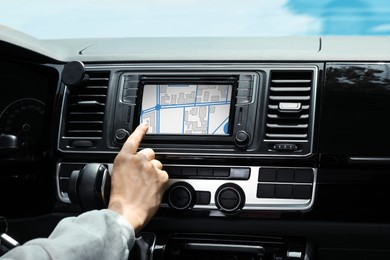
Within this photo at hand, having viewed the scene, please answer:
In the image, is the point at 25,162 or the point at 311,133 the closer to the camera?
the point at 311,133

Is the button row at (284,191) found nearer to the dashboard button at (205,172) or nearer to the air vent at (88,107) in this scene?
the dashboard button at (205,172)

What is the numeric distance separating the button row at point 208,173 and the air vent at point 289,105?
0.17 m

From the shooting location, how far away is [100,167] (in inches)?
85.5

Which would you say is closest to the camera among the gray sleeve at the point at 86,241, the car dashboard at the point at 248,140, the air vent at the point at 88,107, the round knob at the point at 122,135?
the gray sleeve at the point at 86,241

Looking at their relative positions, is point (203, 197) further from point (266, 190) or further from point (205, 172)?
point (266, 190)

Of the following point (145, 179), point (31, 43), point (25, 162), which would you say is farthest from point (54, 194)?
point (145, 179)

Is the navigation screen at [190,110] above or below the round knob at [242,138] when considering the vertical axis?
above

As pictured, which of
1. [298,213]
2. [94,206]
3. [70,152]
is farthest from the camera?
[70,152]

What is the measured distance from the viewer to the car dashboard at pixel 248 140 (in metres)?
2.29

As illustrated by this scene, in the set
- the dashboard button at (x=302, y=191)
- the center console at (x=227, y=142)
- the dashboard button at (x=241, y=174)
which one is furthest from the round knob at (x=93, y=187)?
the dashboard button at (x=302, y=191)

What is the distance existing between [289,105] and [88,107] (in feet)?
2.76

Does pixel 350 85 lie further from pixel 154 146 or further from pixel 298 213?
pixel 154 146

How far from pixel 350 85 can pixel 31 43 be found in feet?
4.20

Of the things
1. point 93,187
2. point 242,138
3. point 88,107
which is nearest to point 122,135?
point 88,107
